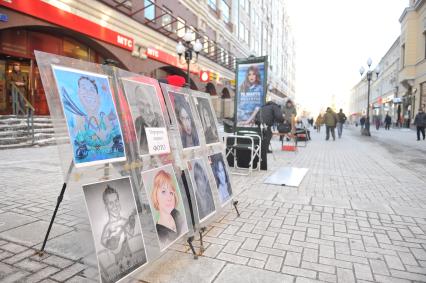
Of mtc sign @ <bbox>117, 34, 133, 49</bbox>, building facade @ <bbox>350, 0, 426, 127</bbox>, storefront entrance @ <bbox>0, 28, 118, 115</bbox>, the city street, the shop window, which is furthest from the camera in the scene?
building facade @ <bbox>350, 0, 426, 127</bbox>

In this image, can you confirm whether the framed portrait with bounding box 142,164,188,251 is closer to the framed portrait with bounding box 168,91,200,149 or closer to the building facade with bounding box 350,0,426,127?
the framed portrait with bounding box 168,91,200,149

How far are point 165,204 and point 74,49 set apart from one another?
1457 centimetres

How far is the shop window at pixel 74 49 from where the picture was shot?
14.5 metres

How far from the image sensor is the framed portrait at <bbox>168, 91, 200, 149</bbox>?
3199 mm

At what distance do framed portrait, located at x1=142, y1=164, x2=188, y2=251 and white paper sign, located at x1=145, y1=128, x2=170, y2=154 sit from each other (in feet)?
0.53

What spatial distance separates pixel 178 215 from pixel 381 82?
6666cm

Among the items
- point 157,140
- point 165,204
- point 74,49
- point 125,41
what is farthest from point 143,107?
point 125,41

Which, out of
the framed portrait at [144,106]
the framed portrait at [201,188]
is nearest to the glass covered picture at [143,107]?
the framed portrait at [144,106]

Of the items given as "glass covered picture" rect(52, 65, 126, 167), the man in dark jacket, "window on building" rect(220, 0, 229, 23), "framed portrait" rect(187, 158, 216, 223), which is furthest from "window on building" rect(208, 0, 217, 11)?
"glass covered picture" rect(52, 65, 126, 167)

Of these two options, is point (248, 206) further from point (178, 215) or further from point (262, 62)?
point (262, 62)

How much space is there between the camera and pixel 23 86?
1355 cm

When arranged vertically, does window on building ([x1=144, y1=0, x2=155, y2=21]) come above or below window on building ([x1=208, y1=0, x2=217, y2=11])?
below

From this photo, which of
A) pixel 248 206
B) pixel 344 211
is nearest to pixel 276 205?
pixel 248 206

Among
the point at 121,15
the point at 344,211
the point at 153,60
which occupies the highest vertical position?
the point at 121,15
